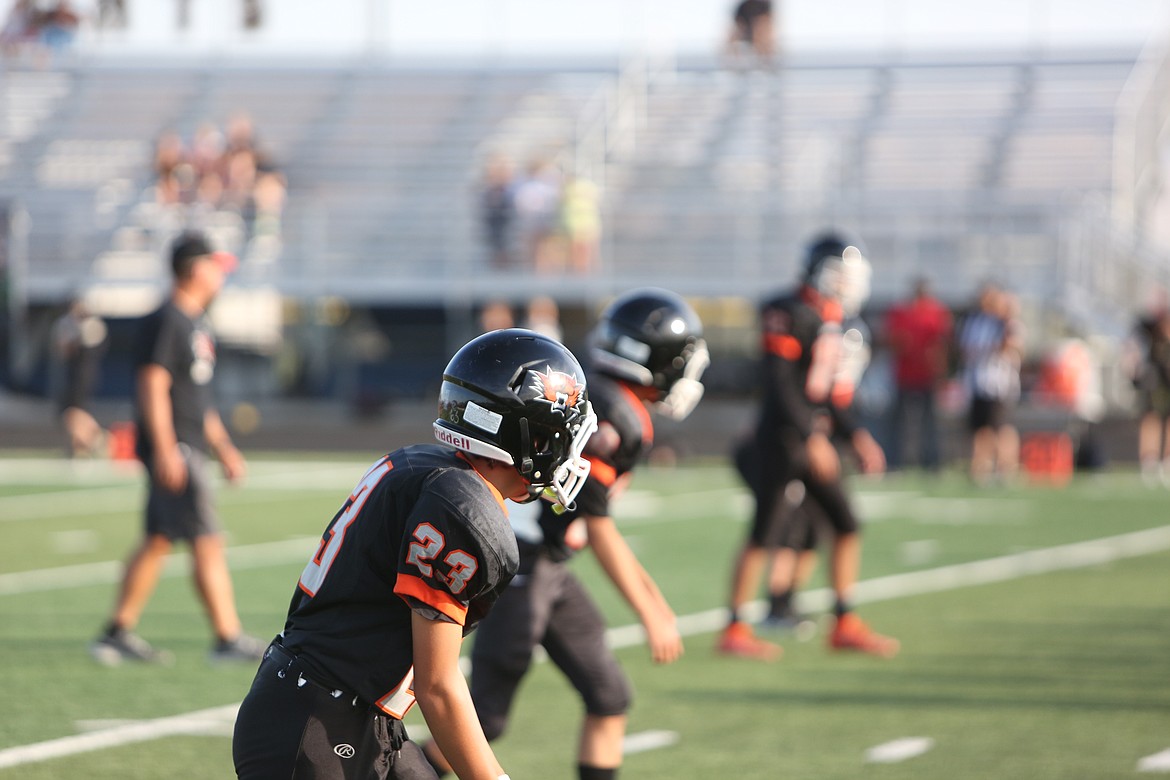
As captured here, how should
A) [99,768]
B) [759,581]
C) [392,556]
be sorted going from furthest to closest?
[759,581] < [99,768] < [392,556]

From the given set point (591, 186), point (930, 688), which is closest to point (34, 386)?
point (591, 186)

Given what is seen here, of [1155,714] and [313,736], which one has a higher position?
[313,736]

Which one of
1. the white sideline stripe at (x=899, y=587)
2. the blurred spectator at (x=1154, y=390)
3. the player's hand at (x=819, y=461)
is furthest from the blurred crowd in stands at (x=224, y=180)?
the player's hand at (x=819, y=461)

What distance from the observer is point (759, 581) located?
37.2 ft

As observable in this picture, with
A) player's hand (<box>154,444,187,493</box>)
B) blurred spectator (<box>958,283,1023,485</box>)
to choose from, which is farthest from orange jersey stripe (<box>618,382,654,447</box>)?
blurred spectator (<box>958,283,1023,485</box>)

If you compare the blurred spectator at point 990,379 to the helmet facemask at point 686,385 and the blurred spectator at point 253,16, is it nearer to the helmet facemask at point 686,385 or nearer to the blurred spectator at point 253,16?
the helmet facemask at point 686,385

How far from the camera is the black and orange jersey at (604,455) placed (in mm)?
5430

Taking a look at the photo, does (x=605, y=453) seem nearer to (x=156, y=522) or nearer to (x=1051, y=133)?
(x=156, y=522)

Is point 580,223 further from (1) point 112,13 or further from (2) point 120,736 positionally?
(2) point 120,736

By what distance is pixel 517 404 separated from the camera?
371cm

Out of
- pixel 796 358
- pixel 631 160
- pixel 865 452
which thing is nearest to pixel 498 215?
pixel 631 160

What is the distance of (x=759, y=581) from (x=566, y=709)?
4018 millimetres

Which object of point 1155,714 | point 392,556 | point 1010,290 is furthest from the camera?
point 1010,290

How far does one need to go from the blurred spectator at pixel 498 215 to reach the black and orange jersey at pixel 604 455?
19.4m
